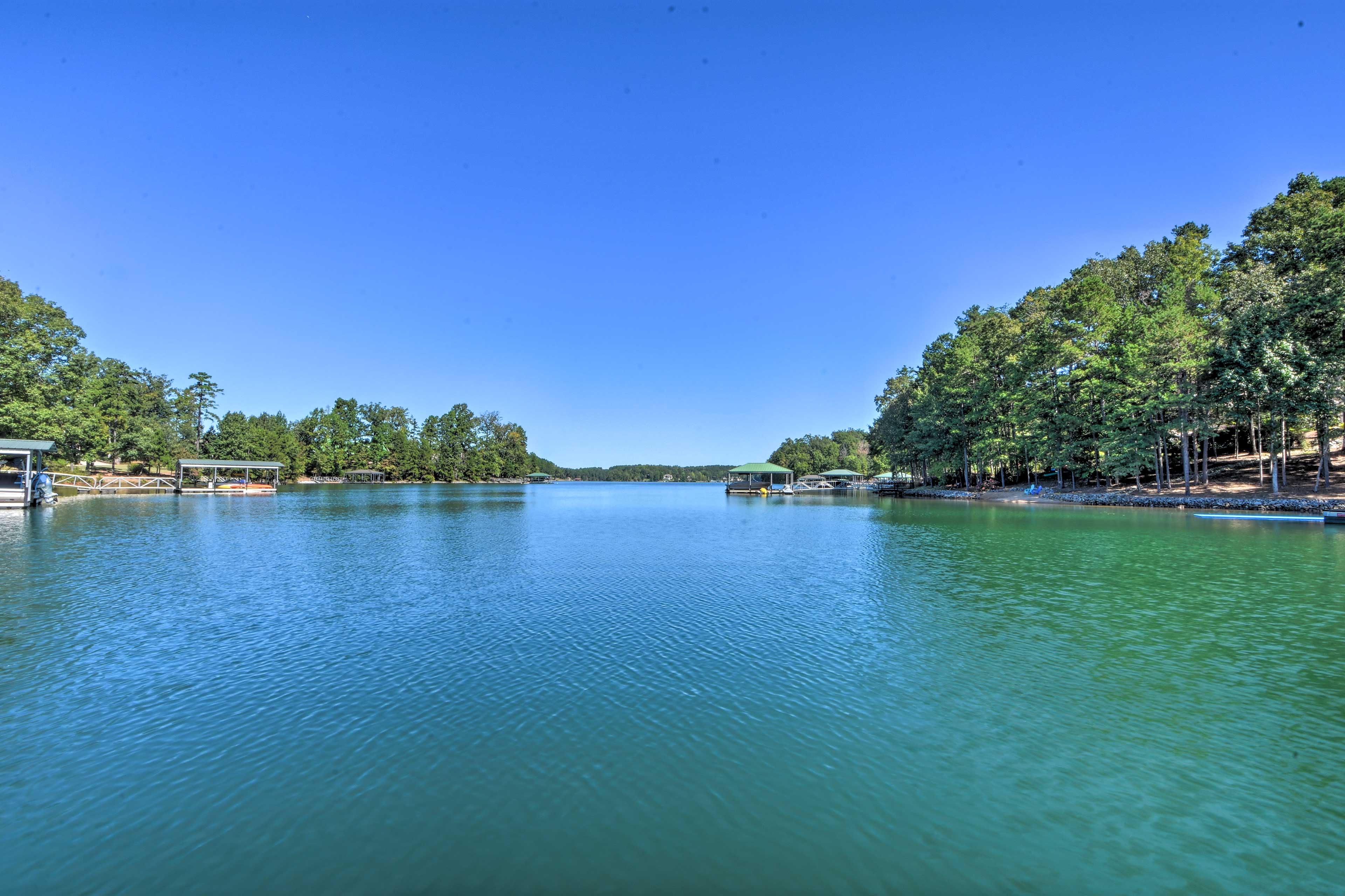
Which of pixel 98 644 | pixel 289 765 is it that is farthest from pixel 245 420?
pixel 289 765

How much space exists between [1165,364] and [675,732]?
4393 centimetres

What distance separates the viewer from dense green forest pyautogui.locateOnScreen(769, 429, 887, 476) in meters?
121

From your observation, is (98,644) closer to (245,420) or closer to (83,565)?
(83,565)

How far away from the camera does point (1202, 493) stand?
126 feet

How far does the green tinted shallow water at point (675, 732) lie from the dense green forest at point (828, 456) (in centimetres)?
9592

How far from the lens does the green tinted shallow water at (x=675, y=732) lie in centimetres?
467

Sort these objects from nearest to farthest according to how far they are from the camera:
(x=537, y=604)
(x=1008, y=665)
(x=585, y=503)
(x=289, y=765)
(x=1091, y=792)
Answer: (x=1091, y=792) < (x=289, y=765) < (x=1008, y=665) < (x=537, y=604) < (x=585, y=503)

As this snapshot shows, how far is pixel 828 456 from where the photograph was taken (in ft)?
441

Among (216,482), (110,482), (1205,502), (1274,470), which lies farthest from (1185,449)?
(110,482)

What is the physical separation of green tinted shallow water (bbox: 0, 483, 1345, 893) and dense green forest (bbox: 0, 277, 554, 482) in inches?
1629

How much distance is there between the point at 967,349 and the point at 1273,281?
24.7 metres

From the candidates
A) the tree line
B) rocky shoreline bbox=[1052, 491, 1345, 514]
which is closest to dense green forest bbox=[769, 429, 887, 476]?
the tree line

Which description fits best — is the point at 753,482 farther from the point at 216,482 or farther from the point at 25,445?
the point at 25,445

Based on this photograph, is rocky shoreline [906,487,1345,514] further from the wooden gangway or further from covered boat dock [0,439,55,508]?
the wooden gangway
